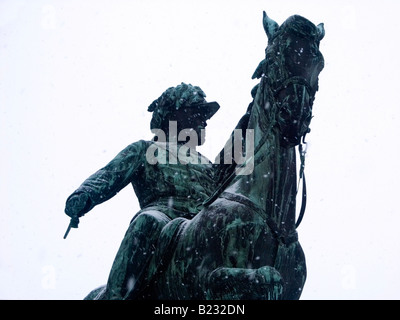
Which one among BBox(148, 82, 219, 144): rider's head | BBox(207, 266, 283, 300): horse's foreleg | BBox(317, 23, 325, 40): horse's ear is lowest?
BBox(207, 266, 283, 300): horse's foreleg

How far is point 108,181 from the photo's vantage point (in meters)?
7.82

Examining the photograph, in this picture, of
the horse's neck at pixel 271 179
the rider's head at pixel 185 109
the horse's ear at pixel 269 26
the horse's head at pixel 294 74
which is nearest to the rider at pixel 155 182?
the rider's head at pixel 185 109

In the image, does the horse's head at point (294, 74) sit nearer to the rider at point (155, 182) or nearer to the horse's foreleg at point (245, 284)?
the horse's foreleg at point (245, 284)

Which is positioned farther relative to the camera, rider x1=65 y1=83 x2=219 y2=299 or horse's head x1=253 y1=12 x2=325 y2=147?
rider x1=65 y1=83 x2=219 y2=299

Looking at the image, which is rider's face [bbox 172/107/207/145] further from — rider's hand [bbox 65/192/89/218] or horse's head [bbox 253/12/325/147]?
horse's head [bbox 253/12/325/147]

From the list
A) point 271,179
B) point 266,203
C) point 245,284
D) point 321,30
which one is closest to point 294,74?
point 321,30

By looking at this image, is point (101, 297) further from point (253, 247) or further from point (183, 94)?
point (183, 94)

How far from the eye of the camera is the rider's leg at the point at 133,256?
714 cm

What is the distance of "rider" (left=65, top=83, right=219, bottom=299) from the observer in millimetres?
7172

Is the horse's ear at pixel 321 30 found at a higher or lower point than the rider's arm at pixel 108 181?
higher

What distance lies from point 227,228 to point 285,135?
32.1 inches

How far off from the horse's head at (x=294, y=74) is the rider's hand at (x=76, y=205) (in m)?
1.82

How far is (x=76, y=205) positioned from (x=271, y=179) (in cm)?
174

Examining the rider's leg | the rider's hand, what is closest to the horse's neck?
the rider's leg
